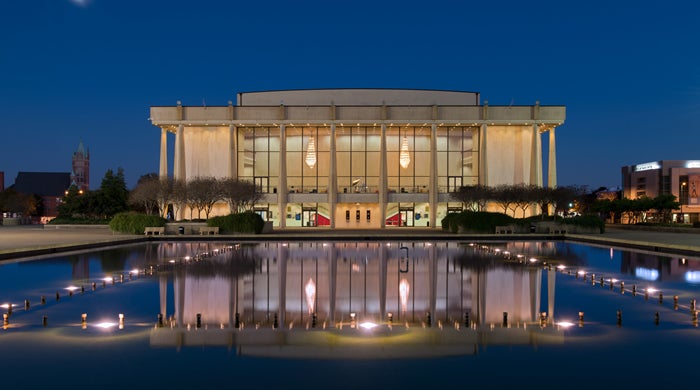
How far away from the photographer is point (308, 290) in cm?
1684

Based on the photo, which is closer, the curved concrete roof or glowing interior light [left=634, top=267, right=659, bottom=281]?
glowing interior light [left=634, top=267, right=659, bottom=281]

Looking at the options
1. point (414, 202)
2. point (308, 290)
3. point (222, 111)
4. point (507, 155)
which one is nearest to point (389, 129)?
point (414, 202)

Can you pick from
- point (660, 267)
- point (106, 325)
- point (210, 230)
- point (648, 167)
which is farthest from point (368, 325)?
point (648, 167)

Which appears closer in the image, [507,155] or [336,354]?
[336,354]

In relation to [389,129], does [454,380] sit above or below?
below

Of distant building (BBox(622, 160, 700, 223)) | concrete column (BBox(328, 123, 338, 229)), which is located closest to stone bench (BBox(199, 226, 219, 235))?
concrete column (BBox(328, 123, 338, 229))

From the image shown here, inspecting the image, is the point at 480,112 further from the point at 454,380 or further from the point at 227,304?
the point at 454,380

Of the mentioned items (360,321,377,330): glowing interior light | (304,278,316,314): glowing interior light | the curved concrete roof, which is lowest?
(360,321,377,330): glowing interior light

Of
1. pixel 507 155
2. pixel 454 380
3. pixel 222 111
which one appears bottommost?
pixel 454 380

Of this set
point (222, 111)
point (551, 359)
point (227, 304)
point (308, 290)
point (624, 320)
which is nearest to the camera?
point (551, 359)

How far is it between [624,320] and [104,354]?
998cm

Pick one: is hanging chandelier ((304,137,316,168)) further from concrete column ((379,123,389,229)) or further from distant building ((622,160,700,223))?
distant building ((622,160,700,223))

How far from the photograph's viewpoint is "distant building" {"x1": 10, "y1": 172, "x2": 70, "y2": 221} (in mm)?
157375

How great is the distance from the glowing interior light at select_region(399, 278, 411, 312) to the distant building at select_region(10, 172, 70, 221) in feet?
515
